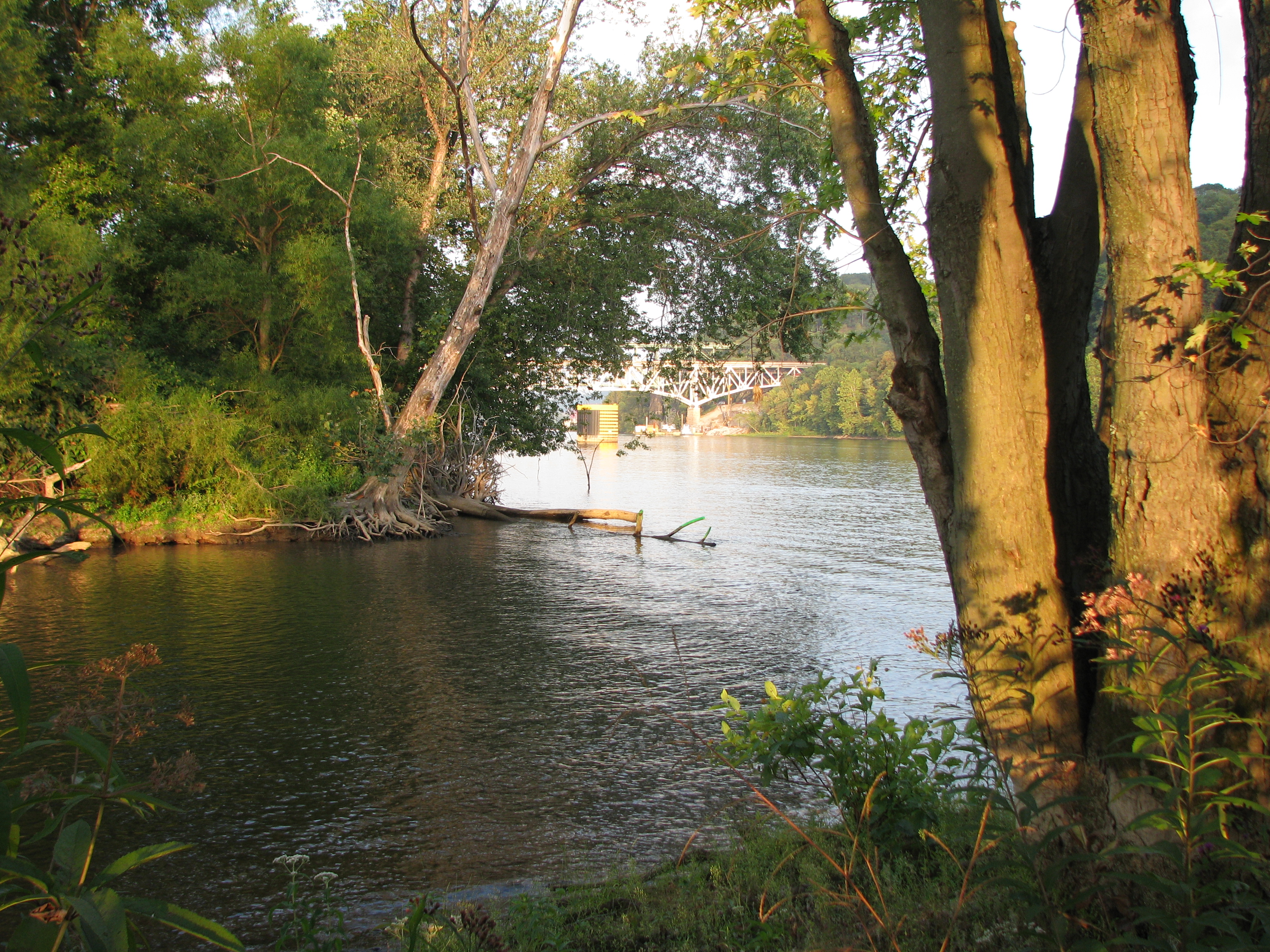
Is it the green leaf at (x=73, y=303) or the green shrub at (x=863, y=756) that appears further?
the green shrub at (x=863, y=756)

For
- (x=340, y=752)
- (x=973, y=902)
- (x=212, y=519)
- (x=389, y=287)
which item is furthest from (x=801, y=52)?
(x=389, y=287)

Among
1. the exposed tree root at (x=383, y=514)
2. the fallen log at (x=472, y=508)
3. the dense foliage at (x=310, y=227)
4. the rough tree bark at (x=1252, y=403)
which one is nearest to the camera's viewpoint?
the rough tree bark at (x=1252, y=403)

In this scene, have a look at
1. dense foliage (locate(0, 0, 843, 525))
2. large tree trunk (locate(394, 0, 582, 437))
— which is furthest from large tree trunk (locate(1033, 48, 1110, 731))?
large tree trunk (locate(394, 0, 582, 437))

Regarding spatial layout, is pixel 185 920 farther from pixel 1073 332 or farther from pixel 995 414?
pixel 1073 332

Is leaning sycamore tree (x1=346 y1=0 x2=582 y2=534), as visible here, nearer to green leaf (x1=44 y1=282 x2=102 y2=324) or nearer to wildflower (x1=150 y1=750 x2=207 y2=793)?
wildflower (x1=150 y1=750 x2=207 y2=793)

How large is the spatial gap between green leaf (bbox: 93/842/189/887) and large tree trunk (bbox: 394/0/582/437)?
15458mm

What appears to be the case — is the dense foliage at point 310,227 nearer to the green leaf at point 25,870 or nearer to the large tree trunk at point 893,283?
the large tree trunk at point 893,283

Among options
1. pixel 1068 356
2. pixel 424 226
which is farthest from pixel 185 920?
pixel 424 226

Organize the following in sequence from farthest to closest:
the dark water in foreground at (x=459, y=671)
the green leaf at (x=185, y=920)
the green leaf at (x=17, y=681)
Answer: the dark water in foreground at (x=459, y=671) → the green leaf at (x=185, y=920) → the green leaf at (x=17, y=681)

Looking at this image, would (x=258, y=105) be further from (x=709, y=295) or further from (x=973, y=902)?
(x=973, y=902)

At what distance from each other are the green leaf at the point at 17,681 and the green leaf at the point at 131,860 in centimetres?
28

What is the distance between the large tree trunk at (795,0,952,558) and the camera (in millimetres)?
3590

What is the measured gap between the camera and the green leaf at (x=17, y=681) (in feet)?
4.87

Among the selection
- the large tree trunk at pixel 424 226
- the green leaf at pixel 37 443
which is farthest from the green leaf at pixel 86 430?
the large tree trunk at pixel 424 226
